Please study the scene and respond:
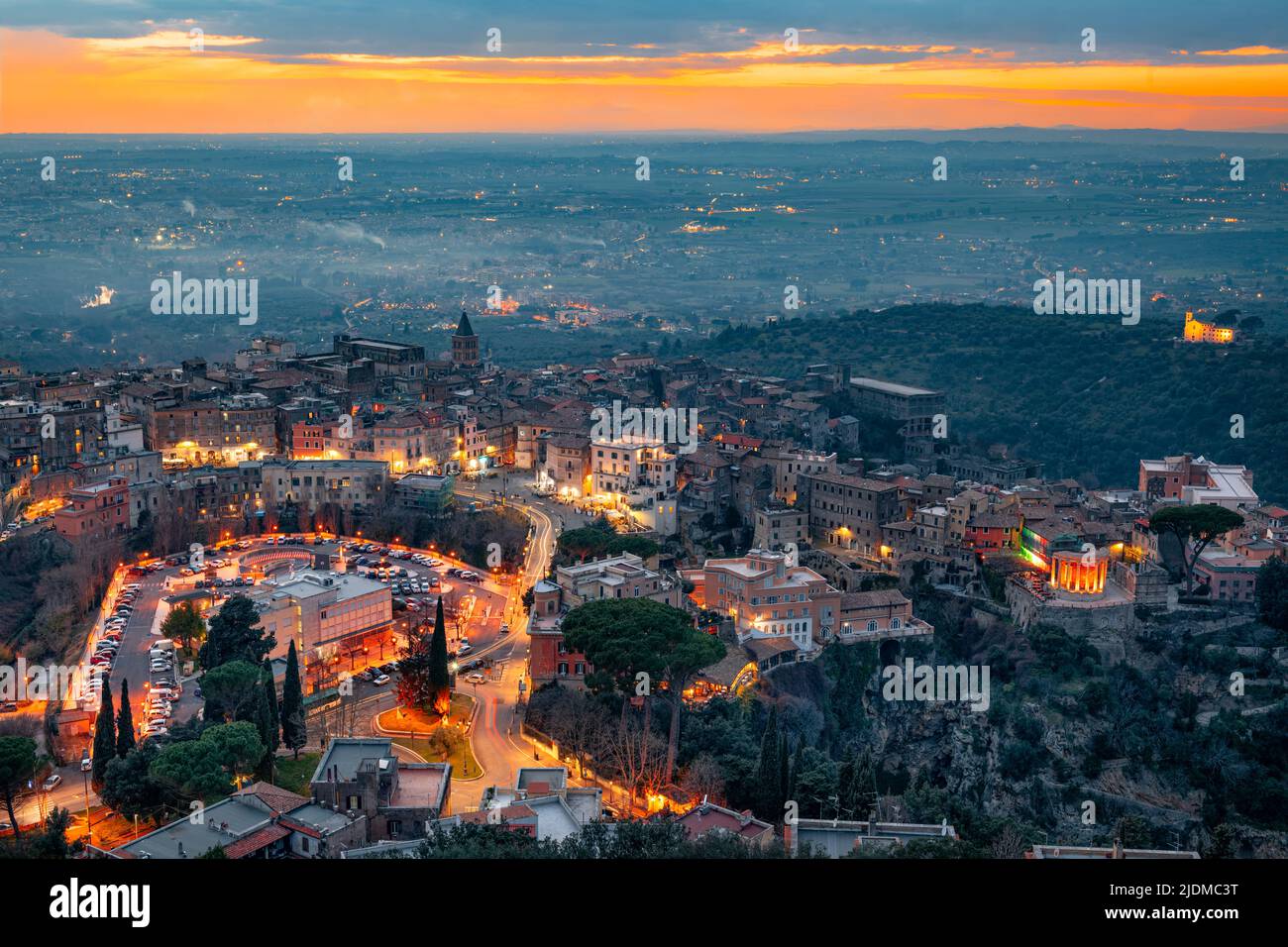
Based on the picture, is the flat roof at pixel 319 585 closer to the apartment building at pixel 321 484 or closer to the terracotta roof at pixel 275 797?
the apartment building at pixel 321 484

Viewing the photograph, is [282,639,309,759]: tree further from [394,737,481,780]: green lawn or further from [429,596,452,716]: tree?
[429,596,452,716]: tree

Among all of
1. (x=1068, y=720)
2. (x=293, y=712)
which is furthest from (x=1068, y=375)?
(x=293, y=712)

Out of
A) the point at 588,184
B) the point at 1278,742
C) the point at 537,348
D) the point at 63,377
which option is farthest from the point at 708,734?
the point at 588,184

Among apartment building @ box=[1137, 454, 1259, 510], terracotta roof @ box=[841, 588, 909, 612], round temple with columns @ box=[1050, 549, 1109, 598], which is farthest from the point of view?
apartment building @ box=[1137, 454, 1259, 510]

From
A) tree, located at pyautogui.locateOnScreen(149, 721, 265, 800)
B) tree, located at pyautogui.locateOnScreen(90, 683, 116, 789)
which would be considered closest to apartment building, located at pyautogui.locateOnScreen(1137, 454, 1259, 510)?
tree, located at pyautogui.locateOnScreen(149, 721, 265, 800)

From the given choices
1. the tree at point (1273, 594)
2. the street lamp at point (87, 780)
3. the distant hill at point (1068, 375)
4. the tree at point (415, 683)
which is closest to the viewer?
the street lamp at point (87, 780)

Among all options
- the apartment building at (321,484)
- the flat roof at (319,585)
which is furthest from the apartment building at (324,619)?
the apartment building at (321,484)

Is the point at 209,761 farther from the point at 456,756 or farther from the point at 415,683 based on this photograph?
the point at 415,683
